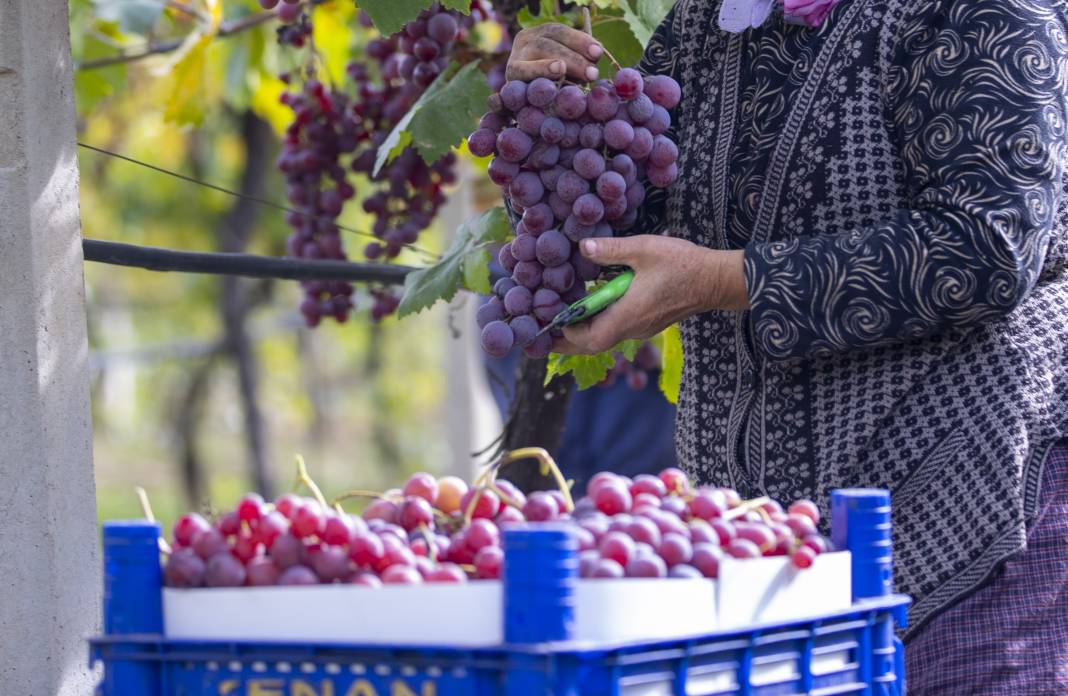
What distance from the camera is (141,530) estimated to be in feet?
4.02

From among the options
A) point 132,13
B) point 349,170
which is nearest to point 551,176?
point 349,170

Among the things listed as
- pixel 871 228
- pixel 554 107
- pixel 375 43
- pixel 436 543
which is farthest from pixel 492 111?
pixel 375 43

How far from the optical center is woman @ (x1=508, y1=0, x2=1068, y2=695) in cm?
159

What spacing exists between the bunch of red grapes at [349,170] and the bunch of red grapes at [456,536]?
1.83 metres

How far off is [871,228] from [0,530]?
1.08m

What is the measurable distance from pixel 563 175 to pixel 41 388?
27.0 inches

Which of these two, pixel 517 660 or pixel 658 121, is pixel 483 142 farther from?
pixel 517 660

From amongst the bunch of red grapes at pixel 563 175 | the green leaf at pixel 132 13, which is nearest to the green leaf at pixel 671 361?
the bunch of red grapes at pixel 563 175

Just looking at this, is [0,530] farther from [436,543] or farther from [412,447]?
[412,447]

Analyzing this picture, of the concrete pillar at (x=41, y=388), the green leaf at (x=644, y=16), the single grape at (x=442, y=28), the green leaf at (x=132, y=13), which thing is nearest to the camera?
the concrete pillar at (x=41, y=388)

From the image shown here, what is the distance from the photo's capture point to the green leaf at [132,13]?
3.48 m

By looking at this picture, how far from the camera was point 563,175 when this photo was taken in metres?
1.77

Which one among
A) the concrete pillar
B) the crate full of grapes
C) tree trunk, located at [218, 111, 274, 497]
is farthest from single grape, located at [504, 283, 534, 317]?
tree trunk, located at [218, 111, 274, 497]

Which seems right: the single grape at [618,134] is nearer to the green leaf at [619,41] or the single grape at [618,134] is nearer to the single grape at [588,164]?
the single grape at [588,164]
